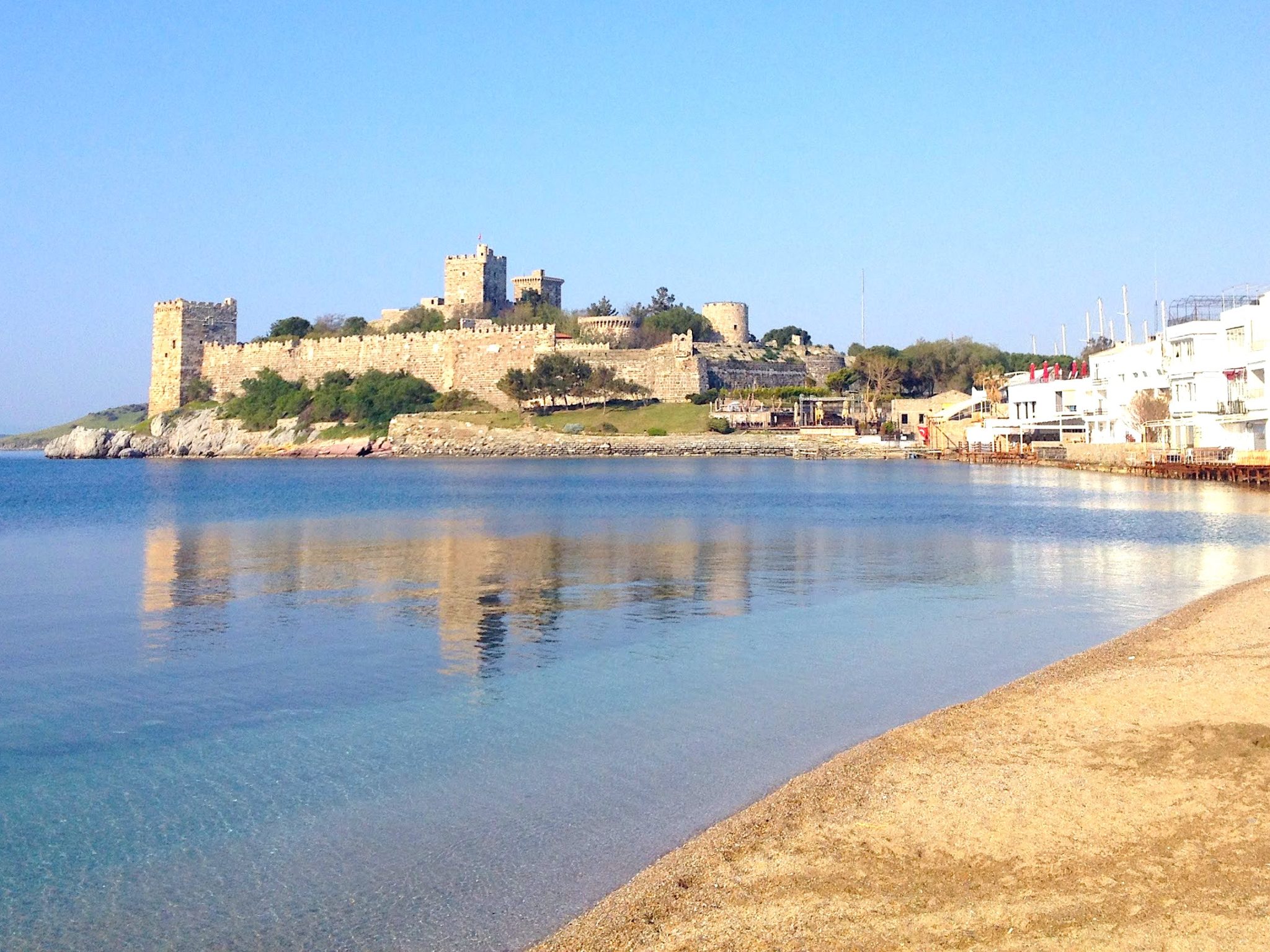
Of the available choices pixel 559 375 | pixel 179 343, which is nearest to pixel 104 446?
pixel 179 343

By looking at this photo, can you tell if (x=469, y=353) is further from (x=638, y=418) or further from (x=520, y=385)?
(x=638, y=418)

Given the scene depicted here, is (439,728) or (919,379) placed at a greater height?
(919,379)

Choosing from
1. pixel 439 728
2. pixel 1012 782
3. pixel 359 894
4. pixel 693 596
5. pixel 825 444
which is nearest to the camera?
pixel 359 894

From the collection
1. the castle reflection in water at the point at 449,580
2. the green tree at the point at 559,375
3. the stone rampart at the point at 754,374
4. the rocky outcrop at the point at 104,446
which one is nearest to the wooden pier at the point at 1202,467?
the castle reflection in water at the point at 449,580

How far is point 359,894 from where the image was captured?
4387 mm

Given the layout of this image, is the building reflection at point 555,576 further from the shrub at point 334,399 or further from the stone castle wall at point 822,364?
the stone castle wall at point 822,364

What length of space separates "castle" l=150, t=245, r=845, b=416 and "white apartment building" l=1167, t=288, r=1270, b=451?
2762 cm

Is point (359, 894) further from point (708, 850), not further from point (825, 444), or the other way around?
point (825, 444)

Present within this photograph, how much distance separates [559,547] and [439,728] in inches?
418

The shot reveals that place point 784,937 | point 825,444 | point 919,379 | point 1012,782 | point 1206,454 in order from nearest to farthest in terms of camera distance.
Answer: point 784,937 < point 1012,782 < point 1206,454 < point 825,444 < point 919,379

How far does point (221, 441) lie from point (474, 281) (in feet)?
54.8

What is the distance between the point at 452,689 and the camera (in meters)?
7.79

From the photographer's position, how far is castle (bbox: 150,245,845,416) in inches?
2429

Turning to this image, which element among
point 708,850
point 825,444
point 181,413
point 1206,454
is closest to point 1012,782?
point 708,850
